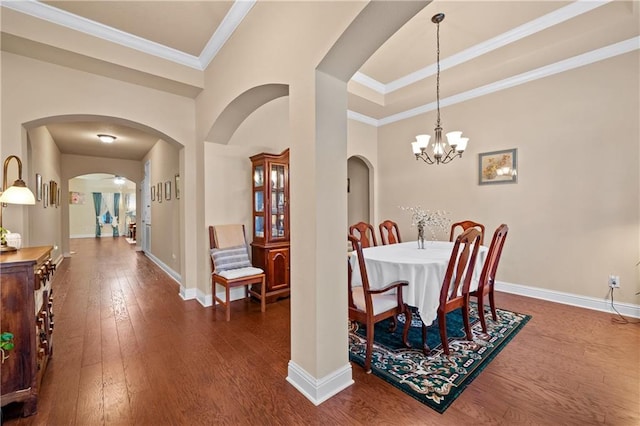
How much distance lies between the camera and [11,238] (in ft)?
6.66

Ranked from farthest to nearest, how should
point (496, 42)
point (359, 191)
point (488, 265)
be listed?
point (359, 191)
point (496, 42)
point (488, 265)

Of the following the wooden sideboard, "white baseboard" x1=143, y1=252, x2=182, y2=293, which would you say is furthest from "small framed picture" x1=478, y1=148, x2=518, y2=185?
"white baseboard" x1=143, y1=252, x2=182, y2=293

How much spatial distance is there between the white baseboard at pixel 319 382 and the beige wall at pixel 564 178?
3.27m

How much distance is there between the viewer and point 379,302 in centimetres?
223

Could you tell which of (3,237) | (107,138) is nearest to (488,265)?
(3,237)

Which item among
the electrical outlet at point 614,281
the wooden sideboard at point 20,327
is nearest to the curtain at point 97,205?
the wooden sideboard at point 20,327

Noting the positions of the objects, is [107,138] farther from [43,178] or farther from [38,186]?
[38,186]

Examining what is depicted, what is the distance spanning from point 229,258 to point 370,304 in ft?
6.82

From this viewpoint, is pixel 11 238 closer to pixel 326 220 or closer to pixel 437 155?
pixel 326 220

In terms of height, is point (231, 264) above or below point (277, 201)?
below

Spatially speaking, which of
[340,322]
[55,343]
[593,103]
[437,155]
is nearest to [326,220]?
[340,322]

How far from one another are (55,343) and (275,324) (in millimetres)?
2027

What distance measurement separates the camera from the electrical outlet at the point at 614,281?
312 cm

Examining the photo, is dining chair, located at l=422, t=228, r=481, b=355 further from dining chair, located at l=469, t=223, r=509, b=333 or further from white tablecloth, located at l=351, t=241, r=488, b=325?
dining chair, located at l=469, t=223, r=509, b=333
